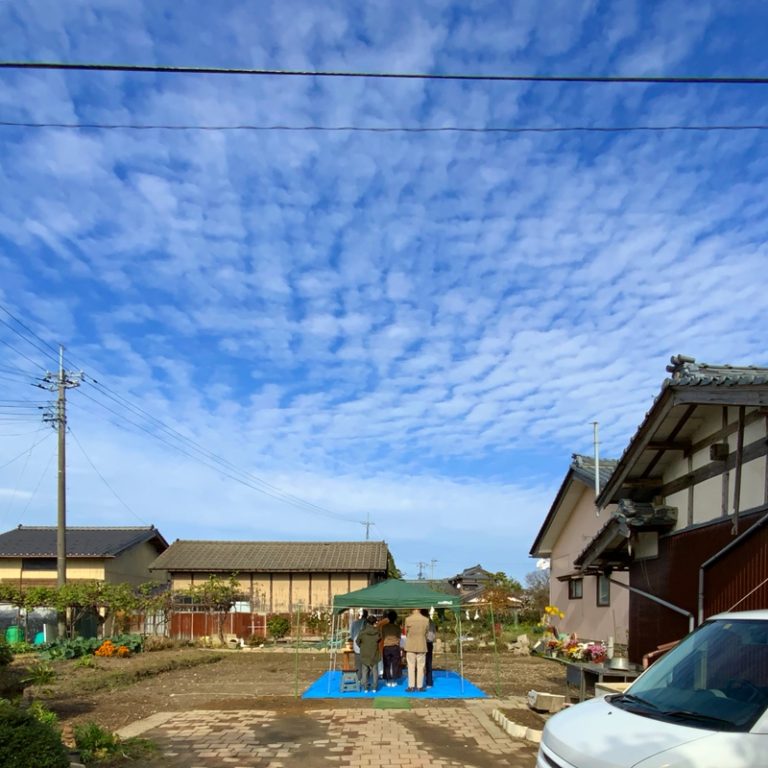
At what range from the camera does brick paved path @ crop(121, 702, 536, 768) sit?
27.7ft

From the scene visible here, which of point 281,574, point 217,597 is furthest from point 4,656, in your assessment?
point 281,574

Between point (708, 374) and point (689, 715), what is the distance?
15.1ft

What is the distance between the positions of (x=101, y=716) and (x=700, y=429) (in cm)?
962

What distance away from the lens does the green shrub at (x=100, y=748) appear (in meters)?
7.83

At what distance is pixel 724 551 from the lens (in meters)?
8.16

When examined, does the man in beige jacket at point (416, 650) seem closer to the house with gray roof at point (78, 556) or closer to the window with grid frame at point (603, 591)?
the window with grid frame at point (603, 591)

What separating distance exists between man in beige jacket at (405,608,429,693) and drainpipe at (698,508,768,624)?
23.8 feet

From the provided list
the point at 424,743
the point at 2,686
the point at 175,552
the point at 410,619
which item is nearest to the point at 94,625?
the point at 175,552

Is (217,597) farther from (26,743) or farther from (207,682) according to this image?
(26,743)

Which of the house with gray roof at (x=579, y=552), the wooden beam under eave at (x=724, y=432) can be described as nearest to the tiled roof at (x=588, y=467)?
the house with gray roof at (x=579, y=552)

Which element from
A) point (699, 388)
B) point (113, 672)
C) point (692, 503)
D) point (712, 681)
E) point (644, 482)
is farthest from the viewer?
point (113, 672)

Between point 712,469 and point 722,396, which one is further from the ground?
point 722,396

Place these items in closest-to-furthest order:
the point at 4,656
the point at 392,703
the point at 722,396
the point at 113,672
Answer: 1. the point at 722,396
2. the point at 4,656
3. the point at 392,703
4. the point at 113,672

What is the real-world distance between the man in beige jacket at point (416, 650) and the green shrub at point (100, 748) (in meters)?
7.27
